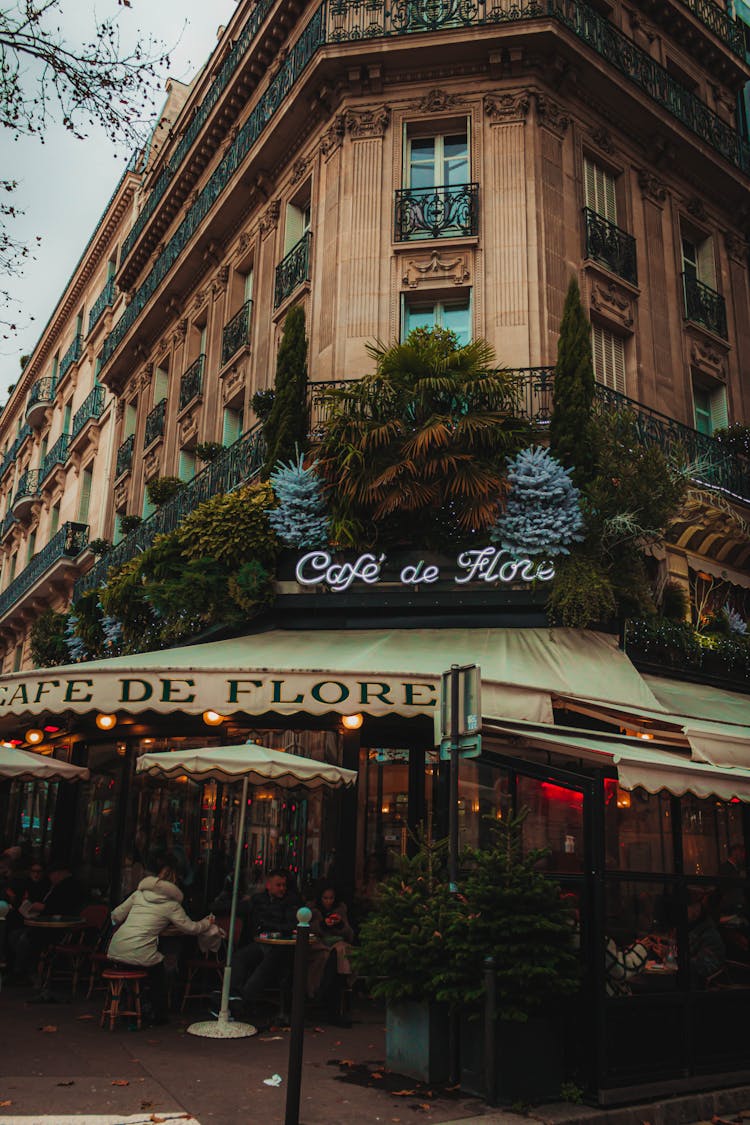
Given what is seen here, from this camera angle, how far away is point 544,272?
1380cm

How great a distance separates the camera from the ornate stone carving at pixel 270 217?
687 inches

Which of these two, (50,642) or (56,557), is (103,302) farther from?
(50,642)

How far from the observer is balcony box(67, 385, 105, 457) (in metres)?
27.8

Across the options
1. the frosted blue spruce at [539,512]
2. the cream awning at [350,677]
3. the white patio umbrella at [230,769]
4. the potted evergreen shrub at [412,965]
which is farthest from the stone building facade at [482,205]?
the potted evergreen shrub at [412,965]

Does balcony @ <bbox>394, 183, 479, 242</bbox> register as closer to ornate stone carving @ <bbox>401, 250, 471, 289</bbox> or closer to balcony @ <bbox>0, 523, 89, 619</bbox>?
ornate stone carving @ <bbox>401, 250, 471, 289</bbox>

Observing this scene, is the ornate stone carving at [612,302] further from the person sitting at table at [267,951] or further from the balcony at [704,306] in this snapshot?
the person sitting at table at [267,951]

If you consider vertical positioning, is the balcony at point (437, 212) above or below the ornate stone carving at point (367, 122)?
below

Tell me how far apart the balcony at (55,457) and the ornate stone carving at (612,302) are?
67.7ft

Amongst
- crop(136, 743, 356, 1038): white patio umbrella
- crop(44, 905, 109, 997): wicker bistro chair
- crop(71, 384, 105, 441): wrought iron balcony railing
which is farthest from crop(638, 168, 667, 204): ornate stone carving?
crop(71, 384, 105, 441): wrought iron balcony railing

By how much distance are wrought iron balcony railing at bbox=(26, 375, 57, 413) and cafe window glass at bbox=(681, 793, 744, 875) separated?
31365 mm

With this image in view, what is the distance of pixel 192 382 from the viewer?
65.5 feet

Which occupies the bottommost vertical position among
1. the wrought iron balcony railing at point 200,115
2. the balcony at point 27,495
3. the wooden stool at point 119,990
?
the wooden stool at point 119,990

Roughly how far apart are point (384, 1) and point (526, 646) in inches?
423

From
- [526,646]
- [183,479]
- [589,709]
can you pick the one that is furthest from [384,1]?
[589,709]
